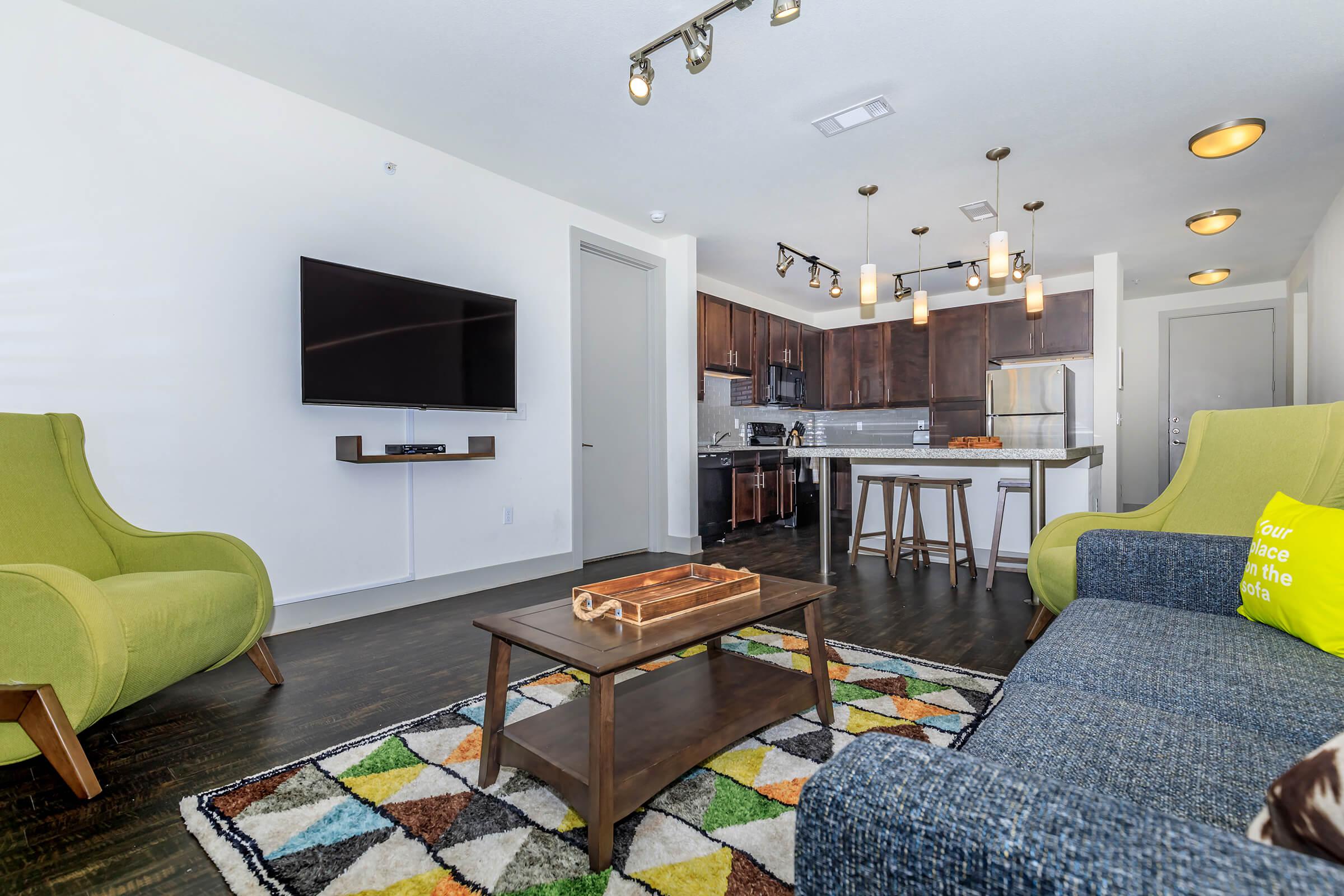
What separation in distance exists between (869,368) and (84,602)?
746cm

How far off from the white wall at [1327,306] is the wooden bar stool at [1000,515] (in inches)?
83.6

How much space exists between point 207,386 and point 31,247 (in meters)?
0.74

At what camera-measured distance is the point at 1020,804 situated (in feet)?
1.84

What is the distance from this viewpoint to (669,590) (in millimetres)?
1929

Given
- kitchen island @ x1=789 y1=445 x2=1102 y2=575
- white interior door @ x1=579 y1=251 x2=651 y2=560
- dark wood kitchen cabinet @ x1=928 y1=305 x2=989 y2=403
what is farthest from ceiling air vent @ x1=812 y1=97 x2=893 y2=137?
dark wood kitchen cabinet @ x1=928 y1=305 x2=989 y2=403

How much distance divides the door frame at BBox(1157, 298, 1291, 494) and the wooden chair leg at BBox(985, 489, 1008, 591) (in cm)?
409

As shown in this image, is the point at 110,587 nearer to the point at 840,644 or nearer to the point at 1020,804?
the point at 1020,804

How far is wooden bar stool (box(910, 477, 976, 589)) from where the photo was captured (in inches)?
163

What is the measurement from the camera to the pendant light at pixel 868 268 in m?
4.00

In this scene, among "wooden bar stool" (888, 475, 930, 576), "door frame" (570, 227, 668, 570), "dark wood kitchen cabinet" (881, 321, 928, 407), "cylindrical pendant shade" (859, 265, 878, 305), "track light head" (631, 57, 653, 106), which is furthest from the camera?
"dark wood kitchen cabinet" (881, 321, 928, 407)

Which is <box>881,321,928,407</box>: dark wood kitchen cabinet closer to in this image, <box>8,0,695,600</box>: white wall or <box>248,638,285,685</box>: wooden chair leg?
<box>8,0,695,600</box>: white wall

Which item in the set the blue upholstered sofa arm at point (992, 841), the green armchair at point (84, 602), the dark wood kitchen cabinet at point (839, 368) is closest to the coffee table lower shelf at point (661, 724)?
the blue upholstered sofa arm at point (992, 841)

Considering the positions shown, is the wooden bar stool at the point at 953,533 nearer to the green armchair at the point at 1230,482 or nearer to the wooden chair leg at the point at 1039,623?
the wooden chair leg at the point at 1039,623

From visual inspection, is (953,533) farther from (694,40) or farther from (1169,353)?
(1169,353)
